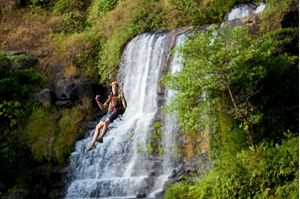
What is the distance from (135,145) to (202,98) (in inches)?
178

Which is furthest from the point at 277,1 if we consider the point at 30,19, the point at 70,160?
the point at 30,19

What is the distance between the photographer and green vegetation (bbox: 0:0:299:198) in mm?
11891

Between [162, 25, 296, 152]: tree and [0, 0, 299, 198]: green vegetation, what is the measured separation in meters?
0.02

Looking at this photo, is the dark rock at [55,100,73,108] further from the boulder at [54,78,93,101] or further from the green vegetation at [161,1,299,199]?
the green vegetation at [161,1,299,199]

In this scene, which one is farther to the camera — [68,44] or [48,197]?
[68,44]

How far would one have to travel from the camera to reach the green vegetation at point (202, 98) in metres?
11.9

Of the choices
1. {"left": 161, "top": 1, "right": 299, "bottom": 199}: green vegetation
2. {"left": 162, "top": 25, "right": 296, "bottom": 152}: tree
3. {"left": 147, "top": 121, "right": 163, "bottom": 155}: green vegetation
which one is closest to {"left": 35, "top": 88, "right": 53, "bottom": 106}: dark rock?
{"left": 147, "top": 121, "right": 163, "bottom": 155}: green vegetation

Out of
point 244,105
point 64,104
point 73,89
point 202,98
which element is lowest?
Answer: point 64,104

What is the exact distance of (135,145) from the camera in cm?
1658

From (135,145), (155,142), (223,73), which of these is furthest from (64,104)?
(223,73)

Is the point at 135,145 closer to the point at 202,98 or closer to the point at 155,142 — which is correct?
the point at 155,142

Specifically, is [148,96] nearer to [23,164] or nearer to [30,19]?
[23,164]

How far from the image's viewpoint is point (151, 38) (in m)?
19.1

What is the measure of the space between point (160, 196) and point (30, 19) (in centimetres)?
1419
